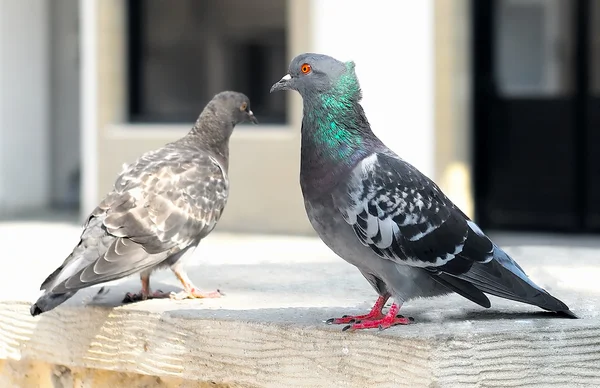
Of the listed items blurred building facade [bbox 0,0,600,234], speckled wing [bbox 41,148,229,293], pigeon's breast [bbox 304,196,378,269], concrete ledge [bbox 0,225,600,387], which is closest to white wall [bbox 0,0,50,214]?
blurred building facade [bbox 0,0,600,234]

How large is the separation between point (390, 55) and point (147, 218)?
4.37 m

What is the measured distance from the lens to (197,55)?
9.48 metres

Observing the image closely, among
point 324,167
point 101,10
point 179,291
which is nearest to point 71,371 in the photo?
point 179,291

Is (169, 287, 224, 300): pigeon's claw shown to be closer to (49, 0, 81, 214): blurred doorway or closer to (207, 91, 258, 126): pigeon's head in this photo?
(207, 91, 258, 126): pigeon's head

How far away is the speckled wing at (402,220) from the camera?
342 centimetres

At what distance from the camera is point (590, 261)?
204 inches

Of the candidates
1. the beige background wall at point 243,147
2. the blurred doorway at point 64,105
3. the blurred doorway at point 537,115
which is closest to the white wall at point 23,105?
the blurred doorway at point 64,105

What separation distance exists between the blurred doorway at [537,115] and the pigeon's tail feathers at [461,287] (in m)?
5.20

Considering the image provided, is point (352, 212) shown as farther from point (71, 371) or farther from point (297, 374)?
point (71, 371)

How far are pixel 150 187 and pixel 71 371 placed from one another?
0.78 m

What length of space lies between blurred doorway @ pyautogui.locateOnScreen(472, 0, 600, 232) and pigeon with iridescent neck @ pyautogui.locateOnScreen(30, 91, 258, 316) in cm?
460

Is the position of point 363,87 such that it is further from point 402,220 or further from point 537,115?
point 402,220

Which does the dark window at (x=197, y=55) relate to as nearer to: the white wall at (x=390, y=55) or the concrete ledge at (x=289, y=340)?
the white wall at (x=390, y=55)

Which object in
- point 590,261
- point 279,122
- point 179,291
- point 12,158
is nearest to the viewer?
point 179,291
